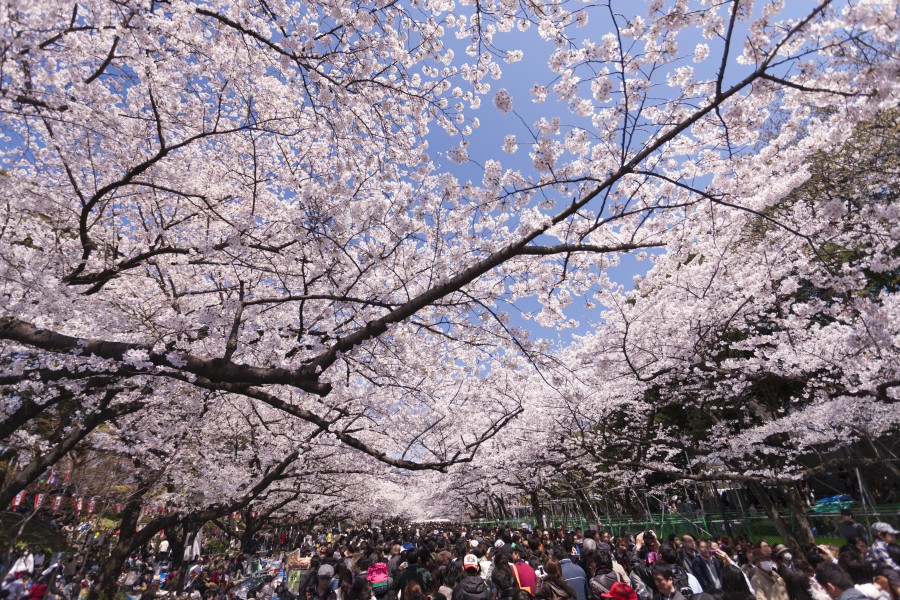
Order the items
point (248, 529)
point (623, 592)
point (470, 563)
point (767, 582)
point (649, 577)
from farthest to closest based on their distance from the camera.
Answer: point (248, 529) → point (470, 563) → point (649, 577) → point (767, 582) → point (623, 592)

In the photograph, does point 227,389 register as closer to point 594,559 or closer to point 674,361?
point 594,559

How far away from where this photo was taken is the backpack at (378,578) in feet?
26.8

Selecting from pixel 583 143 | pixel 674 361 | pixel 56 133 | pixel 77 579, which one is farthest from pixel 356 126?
pixel 77 579

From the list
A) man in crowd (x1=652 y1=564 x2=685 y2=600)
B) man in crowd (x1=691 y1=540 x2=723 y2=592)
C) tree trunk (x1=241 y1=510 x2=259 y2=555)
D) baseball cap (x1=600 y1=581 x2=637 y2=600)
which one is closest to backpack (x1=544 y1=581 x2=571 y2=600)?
baseball cap (x1=600 y1=581 x2=637 y2=600)

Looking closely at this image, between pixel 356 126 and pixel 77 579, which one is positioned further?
pixel 77 579

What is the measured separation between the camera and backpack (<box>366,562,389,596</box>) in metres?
8.16

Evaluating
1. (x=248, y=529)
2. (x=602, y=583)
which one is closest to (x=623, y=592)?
(x=602, y=583)

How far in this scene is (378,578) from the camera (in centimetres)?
830

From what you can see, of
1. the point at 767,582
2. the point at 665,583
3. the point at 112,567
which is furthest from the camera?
the point at 112,567

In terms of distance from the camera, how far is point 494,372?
643 inches

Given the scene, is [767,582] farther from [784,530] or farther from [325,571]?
[784,530]

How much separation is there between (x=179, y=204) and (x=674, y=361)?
12.8m

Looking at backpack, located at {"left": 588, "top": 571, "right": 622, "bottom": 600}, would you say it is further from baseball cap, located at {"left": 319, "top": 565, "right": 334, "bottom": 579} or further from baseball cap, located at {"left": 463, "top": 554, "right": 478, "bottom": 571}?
baseball cap, located at {"left": 319, "top": 565, "right": 334, "bottom": 579}

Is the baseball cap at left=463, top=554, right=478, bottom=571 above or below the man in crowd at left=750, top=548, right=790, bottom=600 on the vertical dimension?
above
